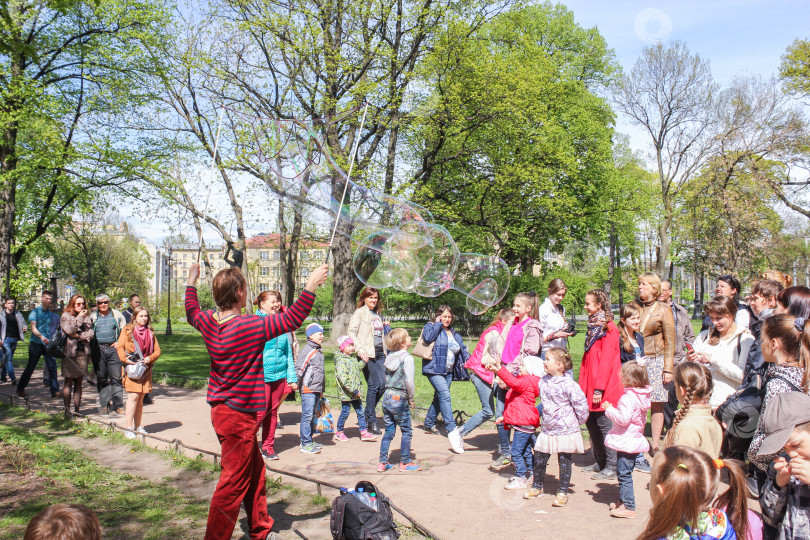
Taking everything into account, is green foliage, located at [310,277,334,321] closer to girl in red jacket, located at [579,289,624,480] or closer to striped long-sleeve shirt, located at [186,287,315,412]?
girl in red jacket, located at [579,289,624,480]

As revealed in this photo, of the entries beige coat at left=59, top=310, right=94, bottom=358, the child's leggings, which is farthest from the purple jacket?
beige coat at left=59, top=310, right=94, bottom=358

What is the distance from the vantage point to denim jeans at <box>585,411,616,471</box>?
639 centimetres

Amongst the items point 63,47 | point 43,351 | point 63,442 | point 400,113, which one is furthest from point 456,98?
point 63,442

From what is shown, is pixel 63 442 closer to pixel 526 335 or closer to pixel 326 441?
pixel 326 441

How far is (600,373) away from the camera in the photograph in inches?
243

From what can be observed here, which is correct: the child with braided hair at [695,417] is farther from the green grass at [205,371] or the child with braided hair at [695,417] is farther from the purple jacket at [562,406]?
the green grass at [205,371]

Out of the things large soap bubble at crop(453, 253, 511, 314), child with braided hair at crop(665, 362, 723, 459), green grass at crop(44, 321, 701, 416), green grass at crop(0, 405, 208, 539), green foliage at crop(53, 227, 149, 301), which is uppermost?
green foliage at crop(53, 227, 149, 301)

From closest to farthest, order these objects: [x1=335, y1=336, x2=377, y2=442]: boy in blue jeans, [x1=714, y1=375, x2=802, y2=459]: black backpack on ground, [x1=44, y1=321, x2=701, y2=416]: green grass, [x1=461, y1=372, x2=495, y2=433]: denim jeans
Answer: [x1=714, y1=375, x2=802, y2=459]: black backpack on ground
[x1=461, y1=372, x2=495, y2=433]: denim jeans
[x1=335, y1=336, x2=377, y2=442]: boy in blue jeans
[x1=44, y1=321, x2=701, y2=416]: green grass

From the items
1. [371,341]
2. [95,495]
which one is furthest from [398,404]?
[95,495]

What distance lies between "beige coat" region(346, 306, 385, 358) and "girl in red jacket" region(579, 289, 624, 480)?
2912mm

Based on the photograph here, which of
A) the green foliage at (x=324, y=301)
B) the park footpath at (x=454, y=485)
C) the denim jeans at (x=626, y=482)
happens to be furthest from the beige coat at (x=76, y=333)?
the green foliage at (x=324, y=301)

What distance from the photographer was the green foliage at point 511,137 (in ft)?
71.9

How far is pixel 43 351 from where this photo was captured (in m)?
11.1

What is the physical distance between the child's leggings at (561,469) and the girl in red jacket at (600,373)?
2.78 ft
